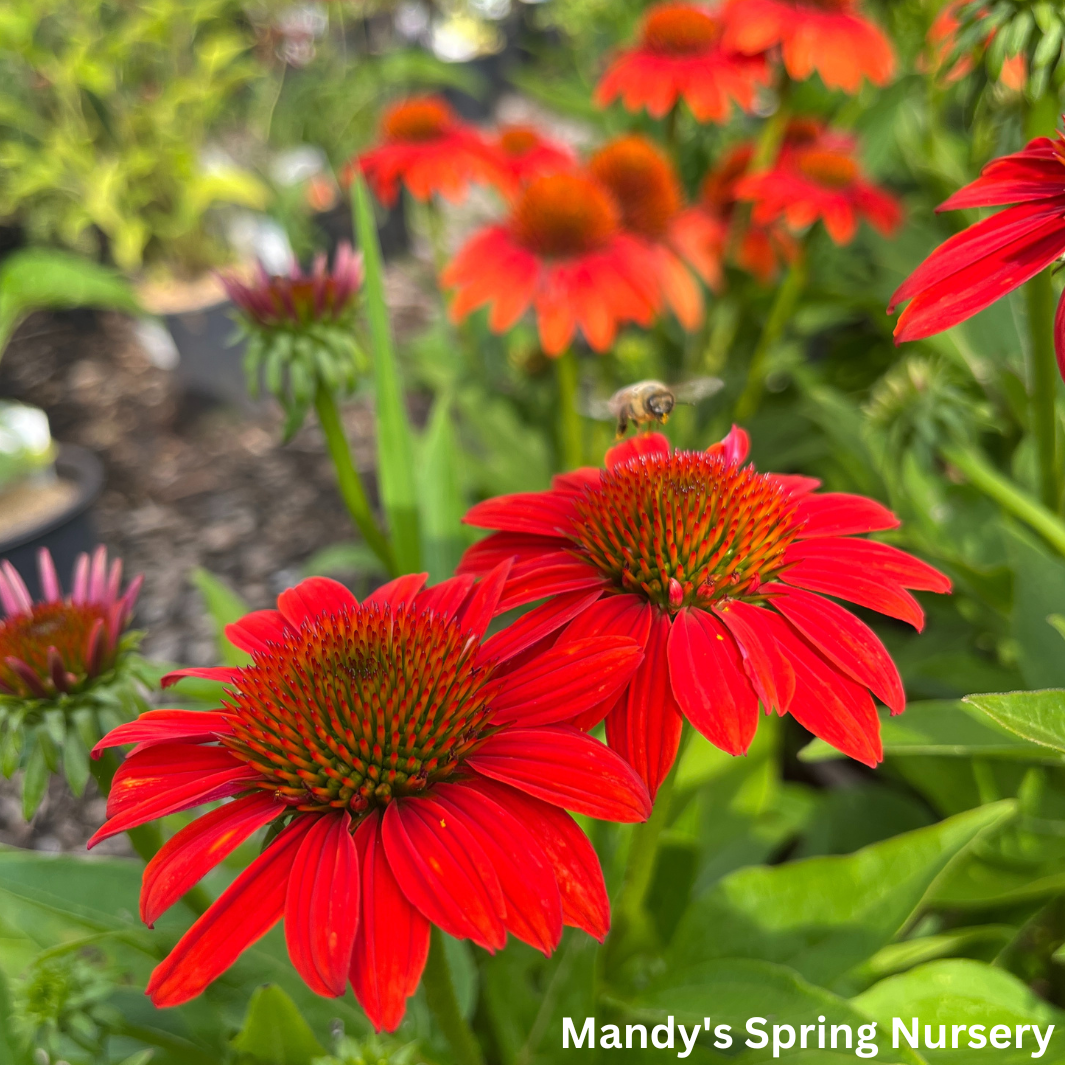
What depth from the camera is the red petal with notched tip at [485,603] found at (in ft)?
1.63

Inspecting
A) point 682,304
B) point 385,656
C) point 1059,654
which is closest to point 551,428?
point 682,304

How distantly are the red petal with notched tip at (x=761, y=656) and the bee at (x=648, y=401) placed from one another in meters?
0.22

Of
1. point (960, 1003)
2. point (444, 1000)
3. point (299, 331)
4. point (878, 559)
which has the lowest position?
point (960, 1003)

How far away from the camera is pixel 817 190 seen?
4.00ft

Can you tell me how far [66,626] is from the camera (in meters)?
0.63

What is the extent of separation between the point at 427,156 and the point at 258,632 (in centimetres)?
116

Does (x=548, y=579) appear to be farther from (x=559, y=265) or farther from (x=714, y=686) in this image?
(x=559, y=265)

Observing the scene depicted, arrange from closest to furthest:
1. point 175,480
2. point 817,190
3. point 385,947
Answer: point 385,947
point 817,190
point 175,480

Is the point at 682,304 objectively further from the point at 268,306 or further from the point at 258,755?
the point at 258,755

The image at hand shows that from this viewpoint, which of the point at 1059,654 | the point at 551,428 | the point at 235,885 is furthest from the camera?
the point at 551,428

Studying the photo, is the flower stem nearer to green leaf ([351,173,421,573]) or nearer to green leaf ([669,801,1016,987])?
green leaf ([669,801,1016,987])

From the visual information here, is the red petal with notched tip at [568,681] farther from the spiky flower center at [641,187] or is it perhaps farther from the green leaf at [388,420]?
the spiky flower center at [641,187]

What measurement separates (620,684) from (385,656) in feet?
0.43

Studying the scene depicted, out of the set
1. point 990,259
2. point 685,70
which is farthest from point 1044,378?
point 685,70
